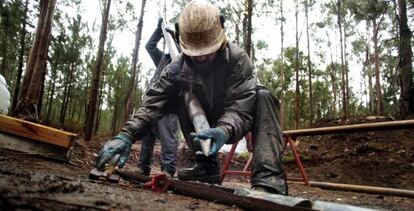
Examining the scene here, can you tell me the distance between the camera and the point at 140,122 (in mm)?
2566

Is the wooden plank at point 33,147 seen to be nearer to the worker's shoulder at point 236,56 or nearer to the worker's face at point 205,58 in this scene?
the worker's face at point 205,58

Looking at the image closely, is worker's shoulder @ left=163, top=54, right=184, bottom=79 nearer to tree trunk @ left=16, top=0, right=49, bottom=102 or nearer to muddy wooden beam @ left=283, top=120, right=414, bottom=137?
muddy wooden beam @ left=283, top=120, right=414, bottom=137

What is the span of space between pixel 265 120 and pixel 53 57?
22.9 metres

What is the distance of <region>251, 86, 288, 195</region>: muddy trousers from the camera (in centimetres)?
226

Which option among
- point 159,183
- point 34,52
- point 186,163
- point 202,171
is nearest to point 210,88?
point 202,171

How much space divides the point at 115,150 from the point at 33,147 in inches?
56.8

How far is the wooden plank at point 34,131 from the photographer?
3.15 meters

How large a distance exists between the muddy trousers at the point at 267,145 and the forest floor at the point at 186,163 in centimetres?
62

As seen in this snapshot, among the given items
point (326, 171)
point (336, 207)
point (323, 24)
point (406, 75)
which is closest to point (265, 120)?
point (336, 207)

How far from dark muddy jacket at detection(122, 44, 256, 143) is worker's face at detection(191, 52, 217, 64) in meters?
0.04

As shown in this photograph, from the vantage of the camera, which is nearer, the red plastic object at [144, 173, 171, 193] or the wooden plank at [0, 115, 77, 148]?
the red plastic object at [144, 173, 171, 193]

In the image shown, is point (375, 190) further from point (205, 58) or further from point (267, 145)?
point (205, 58)

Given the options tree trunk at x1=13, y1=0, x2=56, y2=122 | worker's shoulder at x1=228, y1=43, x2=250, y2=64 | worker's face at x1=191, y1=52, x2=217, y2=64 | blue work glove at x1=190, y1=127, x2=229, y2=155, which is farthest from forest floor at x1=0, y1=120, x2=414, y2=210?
worker's shoulder at x1=228, y1=43, x2=250, y2=64

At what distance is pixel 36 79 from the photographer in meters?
5.24
